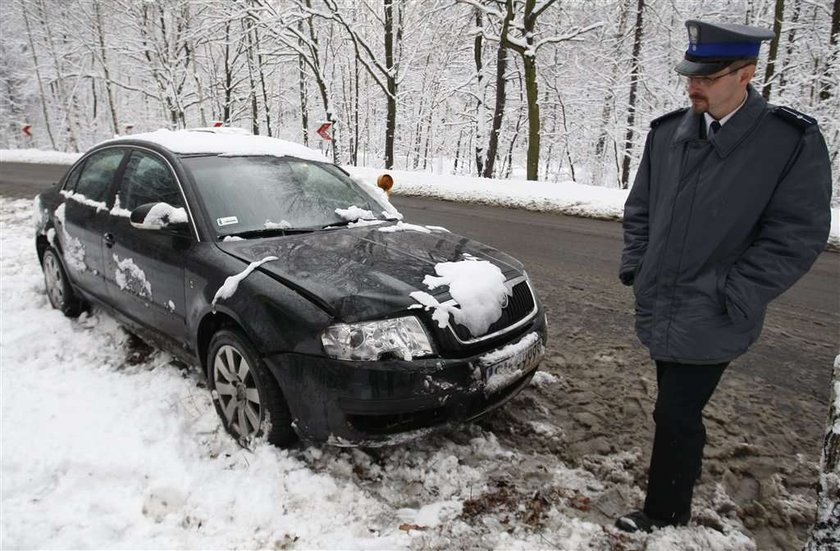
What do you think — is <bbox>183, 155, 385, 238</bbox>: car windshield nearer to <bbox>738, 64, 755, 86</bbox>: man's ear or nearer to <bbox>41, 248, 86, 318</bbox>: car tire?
<bbox>41, 248, 86, 318</bbox>: car tire

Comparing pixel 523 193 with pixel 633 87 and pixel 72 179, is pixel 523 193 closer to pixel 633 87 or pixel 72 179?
pixel 72 179

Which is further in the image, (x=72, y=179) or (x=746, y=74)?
(x=72, y=179)

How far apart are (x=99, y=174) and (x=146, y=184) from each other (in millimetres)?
925

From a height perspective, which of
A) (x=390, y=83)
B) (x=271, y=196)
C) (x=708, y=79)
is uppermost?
(x=390, y=83)

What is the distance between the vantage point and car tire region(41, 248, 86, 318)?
181 inches

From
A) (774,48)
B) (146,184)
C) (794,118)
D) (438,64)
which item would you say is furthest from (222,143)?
(438,64)

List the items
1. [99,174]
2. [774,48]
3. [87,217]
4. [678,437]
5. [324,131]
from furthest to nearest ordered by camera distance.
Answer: [774,48] < [324,131] < [99,174] < [87,217] < [678,437]

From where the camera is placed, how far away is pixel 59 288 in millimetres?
4695

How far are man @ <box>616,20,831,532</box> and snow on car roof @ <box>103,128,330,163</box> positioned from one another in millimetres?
2742

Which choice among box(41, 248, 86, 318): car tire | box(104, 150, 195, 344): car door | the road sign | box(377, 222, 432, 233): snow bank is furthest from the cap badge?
the road sign

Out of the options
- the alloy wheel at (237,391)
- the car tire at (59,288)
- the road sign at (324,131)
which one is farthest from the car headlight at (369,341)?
the road sign at (324,131)

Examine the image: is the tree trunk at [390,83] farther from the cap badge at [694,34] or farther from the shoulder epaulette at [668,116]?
the cap badge at [694,34]

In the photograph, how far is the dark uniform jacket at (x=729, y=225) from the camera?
5.93 ft

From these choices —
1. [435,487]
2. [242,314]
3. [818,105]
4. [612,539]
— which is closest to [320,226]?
[242,314]
